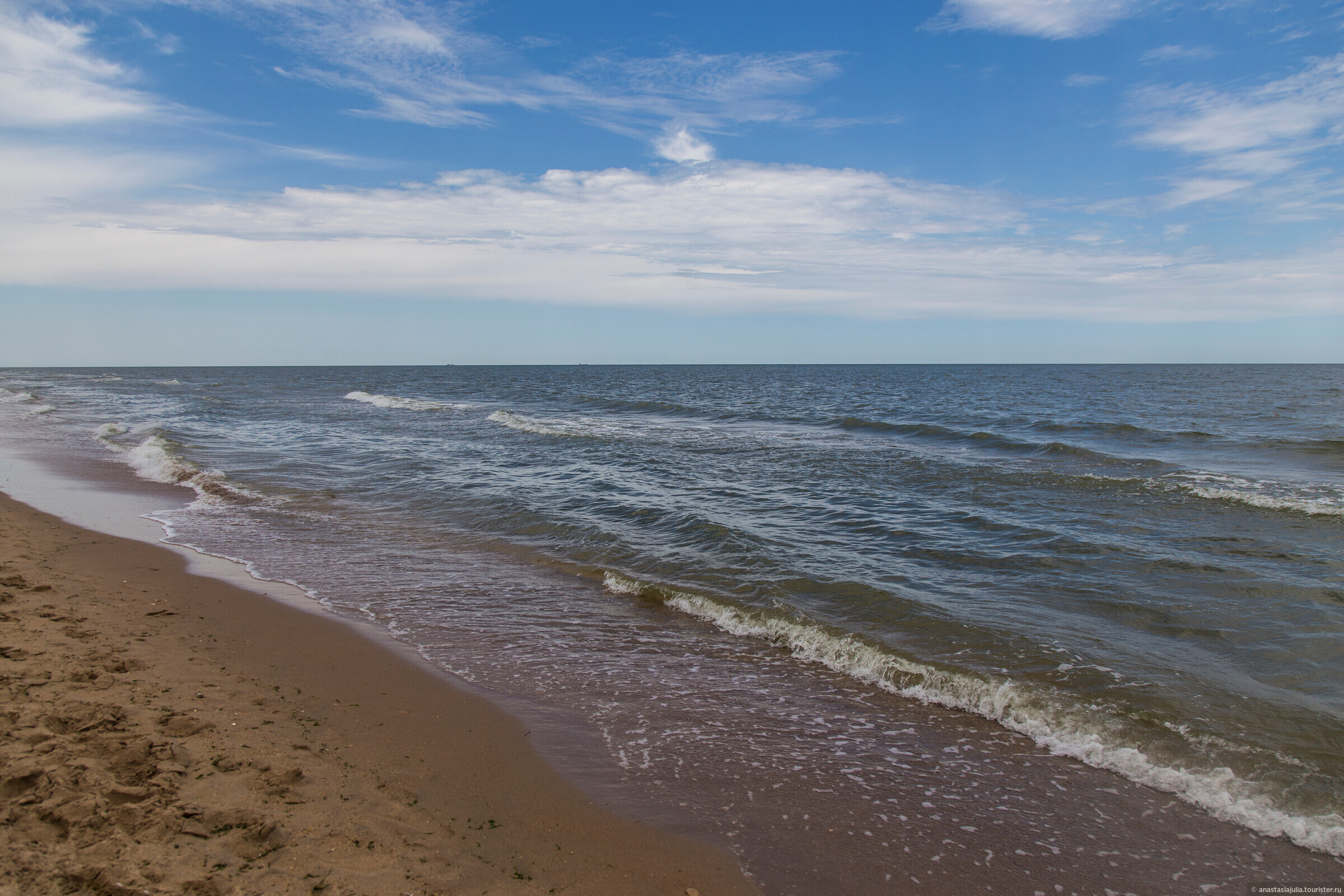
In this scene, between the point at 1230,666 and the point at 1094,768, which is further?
the point at 1230,666

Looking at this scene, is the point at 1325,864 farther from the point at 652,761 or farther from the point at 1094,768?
the point at 652,761

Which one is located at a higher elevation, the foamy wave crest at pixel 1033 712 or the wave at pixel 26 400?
the wave at pixel 26 400

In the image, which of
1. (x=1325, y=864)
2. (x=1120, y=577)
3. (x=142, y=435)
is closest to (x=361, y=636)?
(x=1325, y=864)

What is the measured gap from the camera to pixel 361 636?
6.96m

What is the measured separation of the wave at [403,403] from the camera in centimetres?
3812

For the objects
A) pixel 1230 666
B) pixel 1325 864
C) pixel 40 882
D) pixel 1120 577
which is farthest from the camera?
pixel 1120 577

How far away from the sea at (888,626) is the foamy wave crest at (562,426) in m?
5.72

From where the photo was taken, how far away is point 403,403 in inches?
1623

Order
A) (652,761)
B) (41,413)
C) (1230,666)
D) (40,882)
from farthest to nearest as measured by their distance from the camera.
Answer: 1. (41,413)
2. (1230,666)
3. (652,761)
4. (40,882)

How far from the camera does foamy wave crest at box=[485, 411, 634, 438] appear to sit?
85.0ft

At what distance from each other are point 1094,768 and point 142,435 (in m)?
28.3

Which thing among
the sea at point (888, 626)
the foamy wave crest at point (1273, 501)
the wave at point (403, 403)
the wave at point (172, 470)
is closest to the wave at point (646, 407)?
the wave at point (403, 403)

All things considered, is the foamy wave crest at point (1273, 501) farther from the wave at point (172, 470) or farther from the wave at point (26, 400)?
the wave at point (26, 400)

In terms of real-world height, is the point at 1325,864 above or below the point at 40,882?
below
